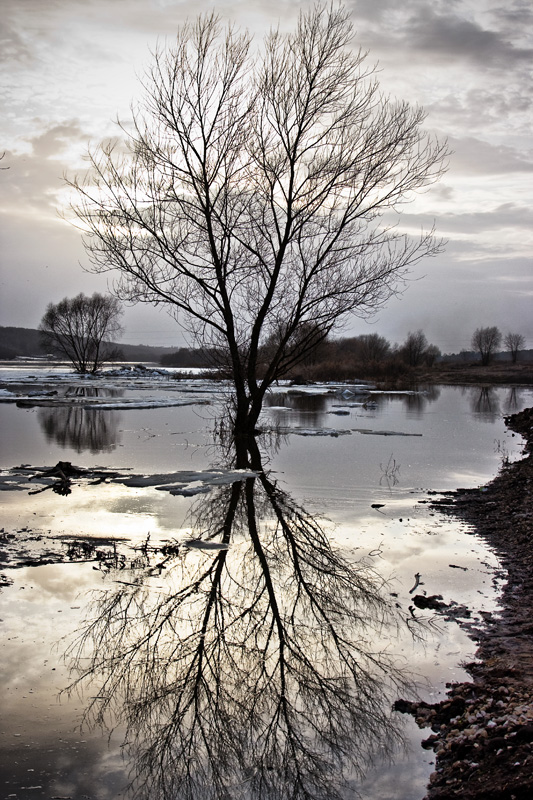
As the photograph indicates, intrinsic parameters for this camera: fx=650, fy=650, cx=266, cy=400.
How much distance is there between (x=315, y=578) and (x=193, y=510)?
2833 millimetres

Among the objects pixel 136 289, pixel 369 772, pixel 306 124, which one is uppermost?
pixel 306 124

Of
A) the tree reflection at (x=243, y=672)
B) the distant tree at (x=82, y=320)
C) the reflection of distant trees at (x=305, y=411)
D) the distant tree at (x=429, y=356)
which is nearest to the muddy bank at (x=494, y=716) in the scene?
the tree reflection at (x=243, y=672)

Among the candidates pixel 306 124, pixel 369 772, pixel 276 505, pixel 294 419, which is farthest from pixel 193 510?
pixel 294 419

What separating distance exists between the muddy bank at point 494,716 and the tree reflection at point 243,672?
348 mm

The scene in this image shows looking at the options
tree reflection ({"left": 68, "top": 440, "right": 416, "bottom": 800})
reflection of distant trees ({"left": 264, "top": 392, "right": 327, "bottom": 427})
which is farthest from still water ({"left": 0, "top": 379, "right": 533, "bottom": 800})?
reflection of distant trees ({"left": 264, "top": 392, "right": 327, "bottom": 427})

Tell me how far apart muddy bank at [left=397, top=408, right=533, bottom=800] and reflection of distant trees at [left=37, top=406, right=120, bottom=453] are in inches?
405

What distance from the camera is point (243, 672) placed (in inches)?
163

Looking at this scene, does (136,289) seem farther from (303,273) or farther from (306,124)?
(306,124)

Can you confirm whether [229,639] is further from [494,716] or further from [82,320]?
[82,320]

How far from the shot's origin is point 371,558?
654 centimetres

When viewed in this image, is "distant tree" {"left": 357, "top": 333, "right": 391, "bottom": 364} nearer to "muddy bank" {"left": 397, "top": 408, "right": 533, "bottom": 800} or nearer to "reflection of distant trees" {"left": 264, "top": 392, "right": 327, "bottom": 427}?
"reflection of distant trees" {"left": 264, "top": 392, "right": 327, "bottom": 427}

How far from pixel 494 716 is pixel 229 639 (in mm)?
1870

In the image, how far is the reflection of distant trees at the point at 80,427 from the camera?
589 inches

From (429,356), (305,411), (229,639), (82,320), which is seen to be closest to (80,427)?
(305,411)
